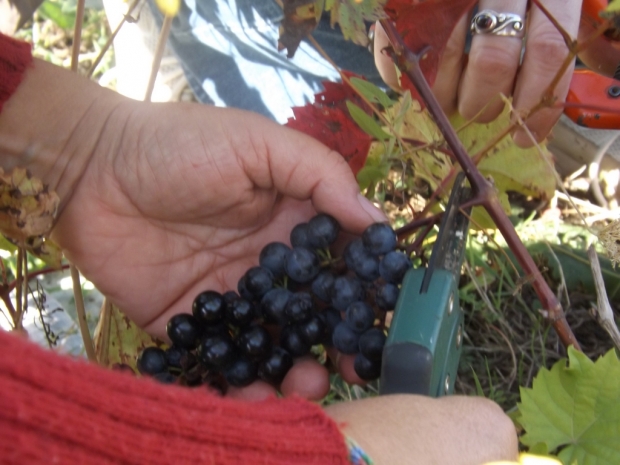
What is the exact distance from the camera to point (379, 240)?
0.77 metres

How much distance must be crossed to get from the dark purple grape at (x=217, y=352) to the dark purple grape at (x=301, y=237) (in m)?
0.17

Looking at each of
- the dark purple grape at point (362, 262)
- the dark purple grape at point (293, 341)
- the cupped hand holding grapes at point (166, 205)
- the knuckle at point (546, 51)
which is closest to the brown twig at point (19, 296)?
the cupped hand holding grapes at point (166, 205)

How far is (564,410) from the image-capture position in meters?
0.82

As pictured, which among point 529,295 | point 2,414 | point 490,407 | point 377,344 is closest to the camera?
point 2,414

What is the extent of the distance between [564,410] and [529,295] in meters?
0.70

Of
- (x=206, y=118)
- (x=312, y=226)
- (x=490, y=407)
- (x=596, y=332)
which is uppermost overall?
(x=206, y=118)

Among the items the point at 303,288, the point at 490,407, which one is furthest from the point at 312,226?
the point at 490,407

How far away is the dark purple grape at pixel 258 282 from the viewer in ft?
2.75

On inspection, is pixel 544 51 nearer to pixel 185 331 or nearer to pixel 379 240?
pixel 379 240

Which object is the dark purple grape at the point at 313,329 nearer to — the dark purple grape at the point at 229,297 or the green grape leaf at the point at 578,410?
the dark purple grape at the point at 229,297

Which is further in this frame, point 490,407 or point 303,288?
point 303,288

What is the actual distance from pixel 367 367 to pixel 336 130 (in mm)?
451

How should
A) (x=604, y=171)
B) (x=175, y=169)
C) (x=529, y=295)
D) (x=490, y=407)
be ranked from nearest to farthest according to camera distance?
(x=490, y=407)
(x=175, y=169)
(x=529, y=295)
(x=604, y=171)

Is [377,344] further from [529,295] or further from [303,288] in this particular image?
[529,295]
